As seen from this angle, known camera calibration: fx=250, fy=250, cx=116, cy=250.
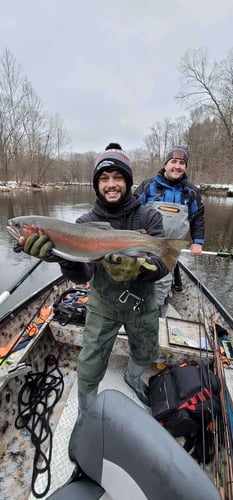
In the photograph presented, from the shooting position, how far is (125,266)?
153 cm

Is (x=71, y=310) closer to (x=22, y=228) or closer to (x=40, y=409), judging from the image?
(x=40, y=409)

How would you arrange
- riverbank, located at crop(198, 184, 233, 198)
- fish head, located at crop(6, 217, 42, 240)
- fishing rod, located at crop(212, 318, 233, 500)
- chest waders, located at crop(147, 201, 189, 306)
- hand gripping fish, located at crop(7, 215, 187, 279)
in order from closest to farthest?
fishing rod, located at crop(212, 318, 233, 500)
hand gripping fish, located at crop(7, 215, 187, 279)
fish head, located at crop(6, 217, 42, 240)
chest waders, located at crop(147, 201, 189, 306)
riverbank, located at crop(198, 184, 233, 198)

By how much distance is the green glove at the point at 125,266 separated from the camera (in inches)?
60.3

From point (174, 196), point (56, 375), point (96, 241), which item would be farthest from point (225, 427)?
point (174, 196)

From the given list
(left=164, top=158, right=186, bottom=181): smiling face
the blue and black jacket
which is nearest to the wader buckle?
the blue and black jacket

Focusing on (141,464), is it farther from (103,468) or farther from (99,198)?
(99,198)

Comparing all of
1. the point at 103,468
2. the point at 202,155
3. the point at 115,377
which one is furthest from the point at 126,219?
the point at 202,155

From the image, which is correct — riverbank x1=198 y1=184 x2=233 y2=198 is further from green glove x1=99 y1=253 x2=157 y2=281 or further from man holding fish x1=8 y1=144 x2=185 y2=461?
green glove x1=99 y1=253 x2=157 y2=281

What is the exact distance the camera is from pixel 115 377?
2.71 metres

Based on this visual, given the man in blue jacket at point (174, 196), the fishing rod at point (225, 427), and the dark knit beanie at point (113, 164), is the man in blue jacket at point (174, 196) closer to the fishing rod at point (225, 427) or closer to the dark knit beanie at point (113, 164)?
the fishing rod at point (225, 427)

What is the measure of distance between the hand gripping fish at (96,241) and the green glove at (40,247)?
0.04 metres

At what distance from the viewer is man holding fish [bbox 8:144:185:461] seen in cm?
166

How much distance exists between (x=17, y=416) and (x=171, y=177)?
2948 mm

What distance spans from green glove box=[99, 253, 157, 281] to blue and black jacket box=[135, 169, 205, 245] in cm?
179
